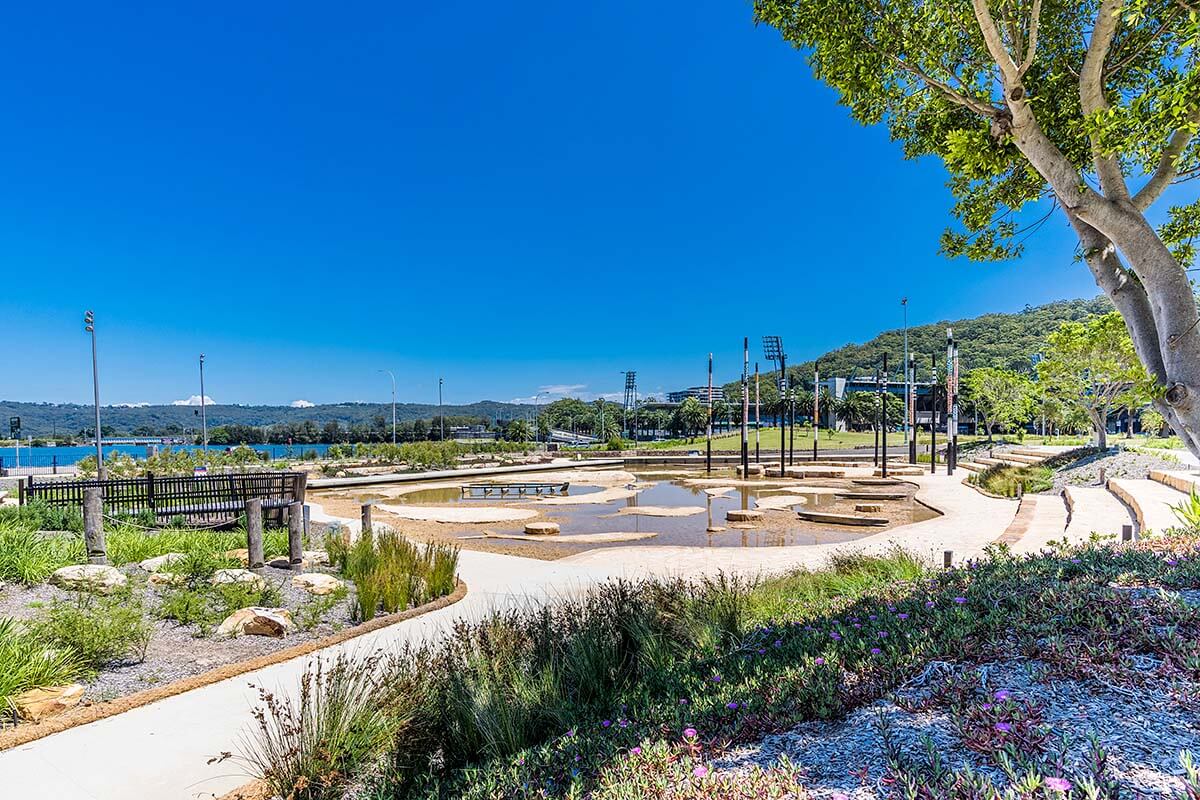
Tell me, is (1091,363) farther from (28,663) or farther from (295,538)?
(28,663)

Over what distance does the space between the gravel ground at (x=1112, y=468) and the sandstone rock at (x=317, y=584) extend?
1869 centimetres

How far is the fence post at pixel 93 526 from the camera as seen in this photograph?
24.2 feet

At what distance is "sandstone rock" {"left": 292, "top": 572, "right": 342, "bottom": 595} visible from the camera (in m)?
6.92

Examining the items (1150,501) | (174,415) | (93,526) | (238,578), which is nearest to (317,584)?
(238,578)

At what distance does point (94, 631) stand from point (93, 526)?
3.52 metres

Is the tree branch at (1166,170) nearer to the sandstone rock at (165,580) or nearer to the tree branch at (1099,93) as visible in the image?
the tree branch at (1099,93)

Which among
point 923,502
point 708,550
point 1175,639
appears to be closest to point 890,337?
point 923,502

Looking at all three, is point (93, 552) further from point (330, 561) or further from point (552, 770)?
point (552, 770)

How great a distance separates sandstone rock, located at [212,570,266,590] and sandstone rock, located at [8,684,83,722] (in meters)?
2.38

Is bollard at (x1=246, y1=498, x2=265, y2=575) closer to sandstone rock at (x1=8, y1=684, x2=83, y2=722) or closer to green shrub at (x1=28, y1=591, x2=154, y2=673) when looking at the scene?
green shrub at (x1=28, y1=591, x2=154, y2=673)

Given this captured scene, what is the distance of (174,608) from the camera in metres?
5.73

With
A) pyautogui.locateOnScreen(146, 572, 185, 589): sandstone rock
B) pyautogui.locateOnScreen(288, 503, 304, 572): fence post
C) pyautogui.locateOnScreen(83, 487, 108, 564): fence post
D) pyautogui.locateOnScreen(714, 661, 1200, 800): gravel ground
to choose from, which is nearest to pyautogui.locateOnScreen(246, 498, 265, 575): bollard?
pyautogui.locateOnScreen(288, 503, 304, 572): fence post

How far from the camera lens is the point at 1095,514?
10930mm

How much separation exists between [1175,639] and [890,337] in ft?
382
